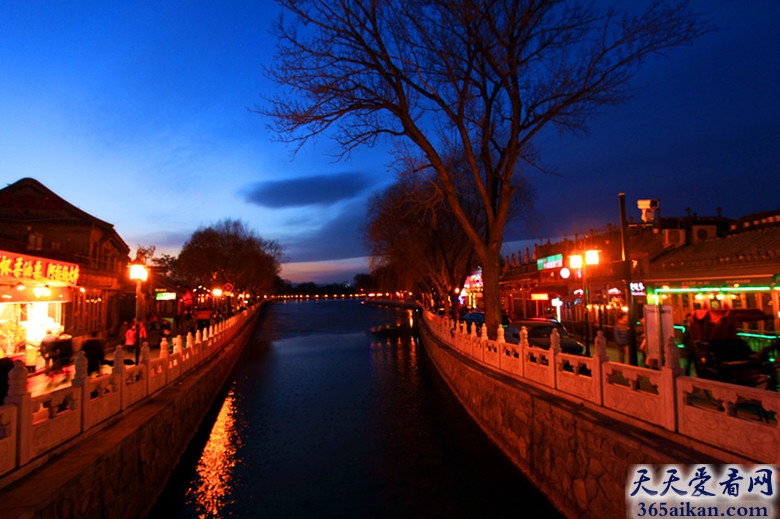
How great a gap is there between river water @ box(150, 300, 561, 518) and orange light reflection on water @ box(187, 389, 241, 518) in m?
0.02

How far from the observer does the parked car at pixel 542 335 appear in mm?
13820

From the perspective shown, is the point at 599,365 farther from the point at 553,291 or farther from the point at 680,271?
the point at 553,291

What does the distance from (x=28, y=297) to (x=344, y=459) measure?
33.7ft

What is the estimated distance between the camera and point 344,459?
9.84 metres

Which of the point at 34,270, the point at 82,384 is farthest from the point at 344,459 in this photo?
the point at 34,270

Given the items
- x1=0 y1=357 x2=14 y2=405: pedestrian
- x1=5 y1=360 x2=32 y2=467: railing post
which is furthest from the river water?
x1=5 y1=360 x2=32 y2=467: railing post

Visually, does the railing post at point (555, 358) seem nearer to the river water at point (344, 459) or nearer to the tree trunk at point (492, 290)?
the river water at point (344, 459)

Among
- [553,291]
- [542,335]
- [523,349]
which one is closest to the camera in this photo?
[523,349]

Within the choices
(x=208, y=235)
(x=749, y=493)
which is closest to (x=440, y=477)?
(x=749, y=493)

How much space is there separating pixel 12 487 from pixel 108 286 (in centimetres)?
2104

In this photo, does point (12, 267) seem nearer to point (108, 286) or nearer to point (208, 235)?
point (108, 286)

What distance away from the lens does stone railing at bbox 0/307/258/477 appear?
5129mm

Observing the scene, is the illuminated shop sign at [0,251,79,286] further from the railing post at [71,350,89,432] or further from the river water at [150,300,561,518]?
the railing post at [71,350,89,432]

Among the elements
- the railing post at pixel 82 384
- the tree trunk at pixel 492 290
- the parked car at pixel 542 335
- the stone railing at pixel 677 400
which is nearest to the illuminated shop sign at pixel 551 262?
the parked car at pixel 542 335
